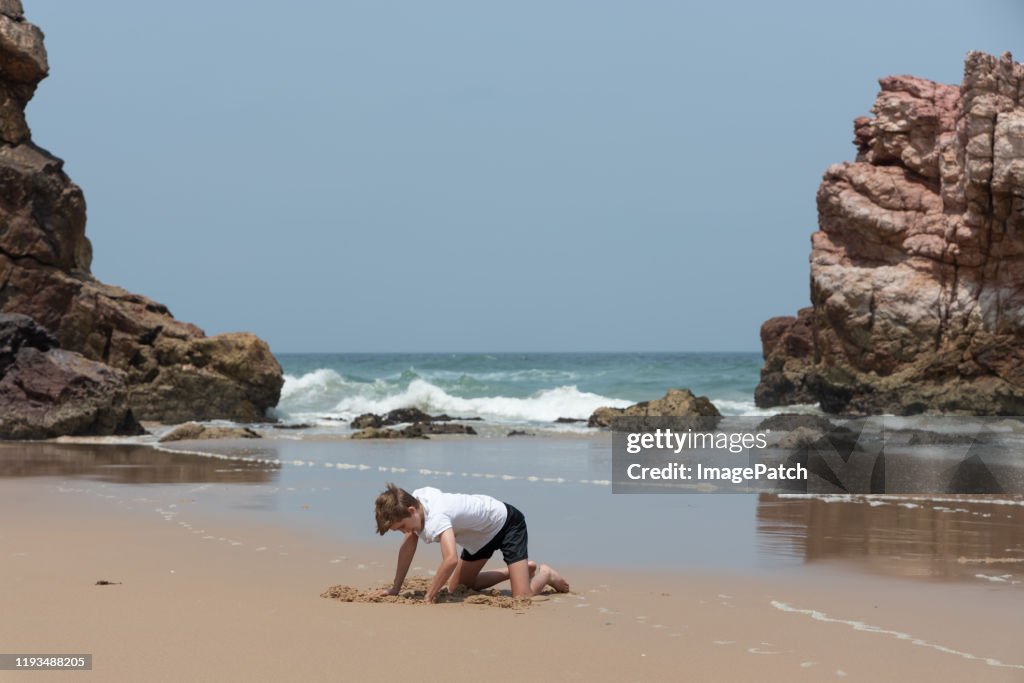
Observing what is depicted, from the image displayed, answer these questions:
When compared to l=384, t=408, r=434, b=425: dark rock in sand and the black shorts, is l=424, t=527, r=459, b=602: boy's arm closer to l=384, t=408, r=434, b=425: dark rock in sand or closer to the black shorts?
the black shorts

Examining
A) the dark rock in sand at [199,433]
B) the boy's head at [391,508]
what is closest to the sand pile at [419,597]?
the boy's head at [391,508]

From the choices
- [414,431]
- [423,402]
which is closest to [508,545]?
[414,431]

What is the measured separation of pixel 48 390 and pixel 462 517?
15803mm

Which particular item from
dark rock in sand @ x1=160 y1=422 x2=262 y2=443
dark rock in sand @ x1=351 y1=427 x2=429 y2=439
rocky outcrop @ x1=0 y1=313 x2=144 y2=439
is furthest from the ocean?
rocky outcrop @ x1=0 y1=313 x2=144 y2=439

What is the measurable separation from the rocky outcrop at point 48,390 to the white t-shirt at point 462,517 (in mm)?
15321

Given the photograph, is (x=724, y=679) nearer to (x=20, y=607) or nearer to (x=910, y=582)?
(x=910, y=582)

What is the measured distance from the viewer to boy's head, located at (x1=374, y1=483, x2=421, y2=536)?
21.5ft

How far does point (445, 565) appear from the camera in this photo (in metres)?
6.50

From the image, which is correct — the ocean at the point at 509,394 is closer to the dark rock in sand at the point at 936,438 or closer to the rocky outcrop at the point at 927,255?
the rocky outcrop at the point at 927,255

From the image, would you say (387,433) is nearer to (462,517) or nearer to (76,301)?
(76,301)

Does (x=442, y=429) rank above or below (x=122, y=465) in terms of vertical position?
above

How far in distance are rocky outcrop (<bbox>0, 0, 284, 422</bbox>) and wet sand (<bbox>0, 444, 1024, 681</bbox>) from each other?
17449mm

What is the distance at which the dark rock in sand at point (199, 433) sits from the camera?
21.2 m

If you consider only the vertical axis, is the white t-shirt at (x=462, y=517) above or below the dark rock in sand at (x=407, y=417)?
below
